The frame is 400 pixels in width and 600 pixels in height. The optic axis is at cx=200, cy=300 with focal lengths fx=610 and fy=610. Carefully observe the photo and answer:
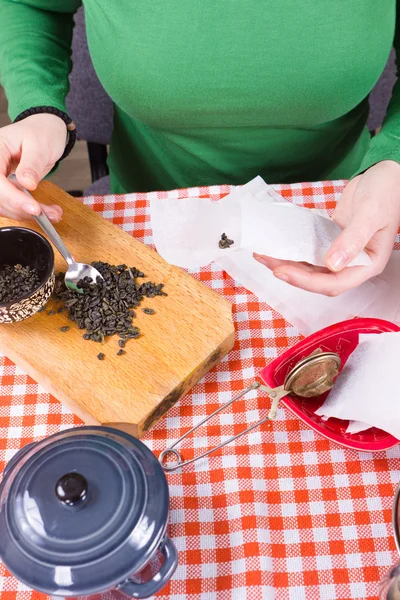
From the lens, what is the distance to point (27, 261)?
112 cm

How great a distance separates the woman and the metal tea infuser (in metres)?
0.14

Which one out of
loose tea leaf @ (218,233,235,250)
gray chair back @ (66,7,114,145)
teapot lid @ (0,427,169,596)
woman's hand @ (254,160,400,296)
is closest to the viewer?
teapot lid @ (0,427,169,596)

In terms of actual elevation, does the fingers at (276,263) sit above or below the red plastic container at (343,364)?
above

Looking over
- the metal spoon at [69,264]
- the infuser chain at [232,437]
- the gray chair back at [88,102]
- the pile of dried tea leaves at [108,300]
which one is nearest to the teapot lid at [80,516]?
the infuser chain at [232,437]

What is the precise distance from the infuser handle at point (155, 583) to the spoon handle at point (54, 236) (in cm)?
59

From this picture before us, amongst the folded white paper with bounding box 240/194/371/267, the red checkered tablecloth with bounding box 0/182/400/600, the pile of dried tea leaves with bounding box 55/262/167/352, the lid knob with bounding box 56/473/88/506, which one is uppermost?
the folded white paper with bounding box 240/194/371/267

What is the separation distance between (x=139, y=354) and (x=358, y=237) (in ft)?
1.35

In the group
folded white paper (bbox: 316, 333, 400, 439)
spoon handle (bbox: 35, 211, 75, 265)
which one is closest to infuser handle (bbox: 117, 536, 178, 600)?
folded white paper (bbox: 316, 333, 400, 439)

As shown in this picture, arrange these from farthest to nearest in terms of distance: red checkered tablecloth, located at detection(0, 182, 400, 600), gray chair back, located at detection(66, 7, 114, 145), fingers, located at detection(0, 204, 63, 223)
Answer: gray chair back, located at detection(66, 7, 114, 145) → fingers, located at detection(0, 204, 63, 223) → red checkered tablecloth, located at detection(0, 182, 400, 600)

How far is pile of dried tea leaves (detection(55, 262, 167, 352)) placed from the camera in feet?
3.50

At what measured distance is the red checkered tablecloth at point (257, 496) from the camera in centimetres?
→ 85

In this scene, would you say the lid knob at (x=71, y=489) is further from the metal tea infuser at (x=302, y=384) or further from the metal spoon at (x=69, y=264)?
the metal spoon at (x=69, y=264)

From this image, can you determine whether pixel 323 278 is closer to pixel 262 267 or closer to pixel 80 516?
pixel 262 267

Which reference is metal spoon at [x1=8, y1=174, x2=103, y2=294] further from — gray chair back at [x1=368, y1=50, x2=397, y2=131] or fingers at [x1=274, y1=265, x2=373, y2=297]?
gray chair back at [x1=368, y1=50, x2=397, y2=131]
